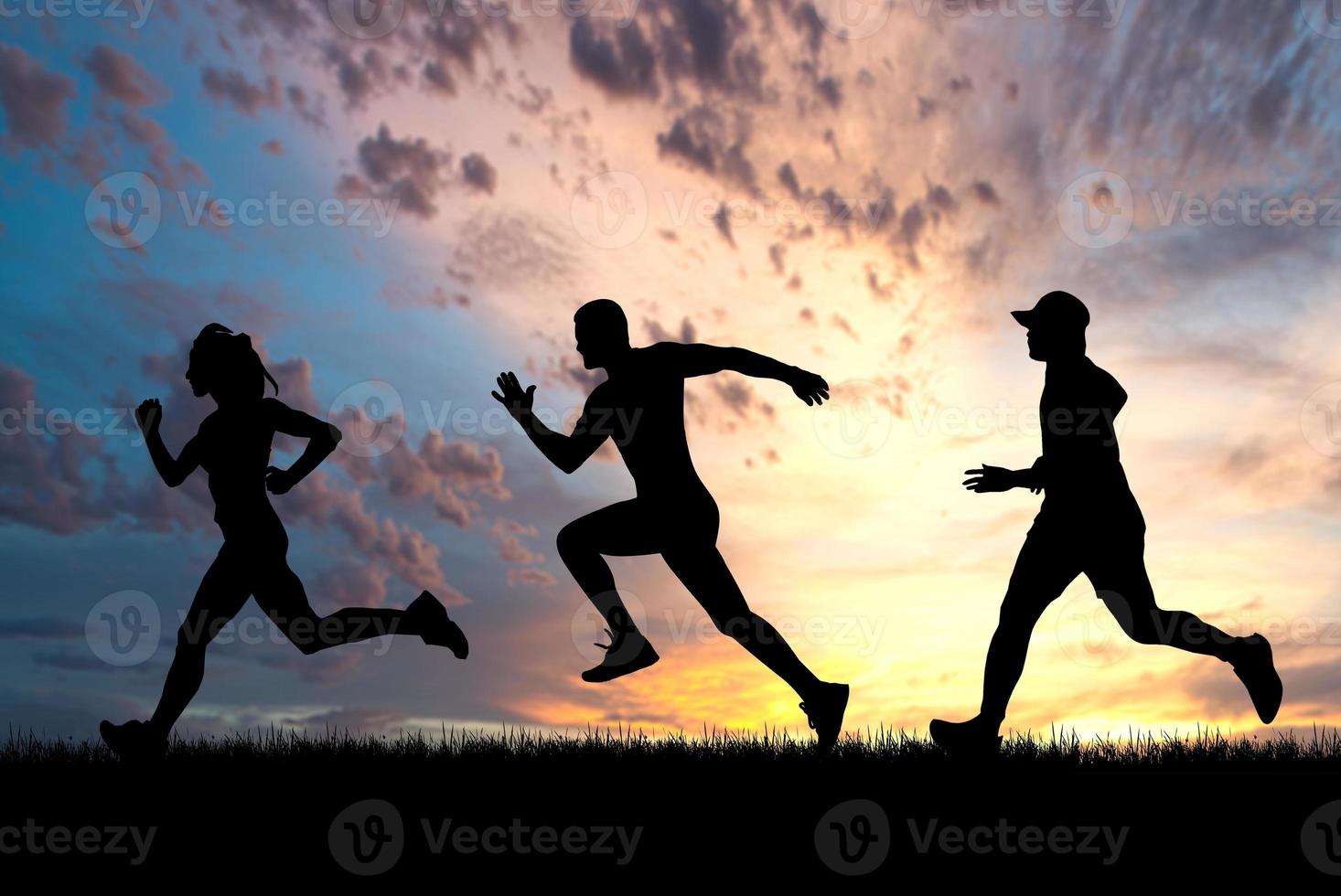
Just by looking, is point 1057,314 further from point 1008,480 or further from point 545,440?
point 545,440

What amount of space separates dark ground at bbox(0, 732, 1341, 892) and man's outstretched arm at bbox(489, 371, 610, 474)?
2177 millimetres

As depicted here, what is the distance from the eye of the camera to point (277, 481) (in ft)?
27.0

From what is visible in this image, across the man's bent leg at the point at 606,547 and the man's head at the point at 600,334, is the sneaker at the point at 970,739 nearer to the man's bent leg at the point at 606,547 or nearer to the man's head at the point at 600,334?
the man's bent leg at the point at 606,547

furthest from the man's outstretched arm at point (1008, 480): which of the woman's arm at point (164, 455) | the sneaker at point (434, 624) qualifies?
the woman's arm at point (164, 455)

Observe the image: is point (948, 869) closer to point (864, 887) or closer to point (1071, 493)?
point (864, 887)

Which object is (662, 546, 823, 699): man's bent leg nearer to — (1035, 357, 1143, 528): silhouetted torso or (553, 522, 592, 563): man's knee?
(553, 522, 592, 563): man's knee

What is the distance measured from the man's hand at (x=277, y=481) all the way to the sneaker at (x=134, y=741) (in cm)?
201

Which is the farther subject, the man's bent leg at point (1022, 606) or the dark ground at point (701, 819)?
the man's bent leg at point (1022, 606)

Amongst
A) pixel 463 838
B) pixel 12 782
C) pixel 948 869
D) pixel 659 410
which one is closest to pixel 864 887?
pixel 948 869

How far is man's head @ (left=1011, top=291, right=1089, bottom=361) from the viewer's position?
26.5ft

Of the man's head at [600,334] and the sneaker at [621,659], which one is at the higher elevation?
the man's head at [600,334]

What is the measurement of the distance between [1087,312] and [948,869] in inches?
162

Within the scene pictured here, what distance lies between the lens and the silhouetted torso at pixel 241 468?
8.20 metres

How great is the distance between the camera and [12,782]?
843 centimetres
